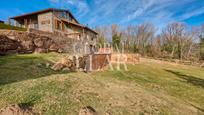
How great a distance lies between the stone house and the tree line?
12.7 m

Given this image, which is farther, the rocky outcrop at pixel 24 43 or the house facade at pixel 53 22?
the house facade at pixel 53 22

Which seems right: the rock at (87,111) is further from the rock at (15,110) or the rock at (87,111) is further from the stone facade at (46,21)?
the stone facade at (46,21)

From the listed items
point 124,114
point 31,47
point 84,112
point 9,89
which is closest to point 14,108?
point 9,89

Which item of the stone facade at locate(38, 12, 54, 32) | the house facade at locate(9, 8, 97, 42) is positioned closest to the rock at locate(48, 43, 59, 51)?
the house facade at locate(9, 8, 97, 42)

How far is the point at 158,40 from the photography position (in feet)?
150

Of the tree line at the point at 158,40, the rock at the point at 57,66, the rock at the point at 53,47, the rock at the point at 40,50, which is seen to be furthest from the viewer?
the tree line at the point at 158,40

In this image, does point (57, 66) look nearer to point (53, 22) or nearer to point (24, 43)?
point (24, 43)

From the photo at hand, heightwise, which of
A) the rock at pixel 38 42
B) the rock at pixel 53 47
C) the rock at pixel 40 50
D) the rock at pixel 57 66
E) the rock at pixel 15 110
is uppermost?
the rock at pixel 38 42

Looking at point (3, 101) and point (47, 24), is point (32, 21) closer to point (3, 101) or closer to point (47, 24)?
point (47, 24)

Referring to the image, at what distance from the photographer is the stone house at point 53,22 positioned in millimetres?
22594

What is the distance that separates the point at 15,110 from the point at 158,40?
154 ft

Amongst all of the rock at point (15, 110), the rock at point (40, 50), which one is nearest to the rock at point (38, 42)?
the rock at point (40, 50)

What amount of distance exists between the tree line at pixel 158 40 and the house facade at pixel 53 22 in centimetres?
1274

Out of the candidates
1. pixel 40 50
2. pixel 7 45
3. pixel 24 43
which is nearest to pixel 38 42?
pixel 40 50
